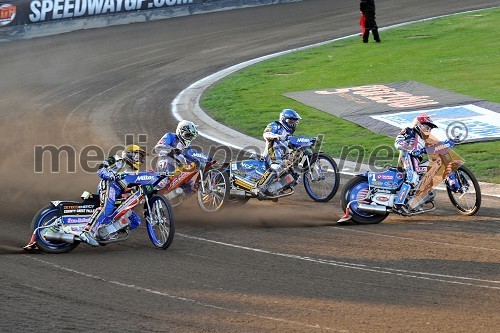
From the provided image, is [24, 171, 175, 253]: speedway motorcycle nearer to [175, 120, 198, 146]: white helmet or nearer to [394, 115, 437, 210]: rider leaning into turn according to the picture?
[175, 120, 198, 146]: white helmet

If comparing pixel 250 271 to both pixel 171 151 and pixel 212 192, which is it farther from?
pixel 171 151

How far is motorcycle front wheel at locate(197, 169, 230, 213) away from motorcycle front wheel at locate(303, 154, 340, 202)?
1.70 m

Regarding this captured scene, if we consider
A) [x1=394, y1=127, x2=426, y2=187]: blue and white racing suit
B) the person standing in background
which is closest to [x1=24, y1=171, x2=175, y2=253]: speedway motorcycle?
[x1=394, y1=127, x2=426, y2=187]: blue and white racing suit

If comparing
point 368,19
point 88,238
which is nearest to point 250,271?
point 88,238

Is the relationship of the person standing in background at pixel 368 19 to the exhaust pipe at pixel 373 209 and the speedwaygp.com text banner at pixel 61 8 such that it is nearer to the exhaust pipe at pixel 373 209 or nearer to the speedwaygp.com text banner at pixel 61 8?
the speedwaygp.com text banner at pixel 61 8

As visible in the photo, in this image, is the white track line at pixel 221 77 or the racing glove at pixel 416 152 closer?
the racing glove at pixel 416 152

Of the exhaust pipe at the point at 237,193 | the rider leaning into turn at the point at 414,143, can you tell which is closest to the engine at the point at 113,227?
the exhaust pipe at the point at 237,193

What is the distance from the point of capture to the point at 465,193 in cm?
1603

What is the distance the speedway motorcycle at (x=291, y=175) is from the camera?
1762 centimetres

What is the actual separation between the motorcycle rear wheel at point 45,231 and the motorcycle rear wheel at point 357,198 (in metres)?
4.77

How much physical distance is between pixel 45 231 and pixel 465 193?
7.35 m

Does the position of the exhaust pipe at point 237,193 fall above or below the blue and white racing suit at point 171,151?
below

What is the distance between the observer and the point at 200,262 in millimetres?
13570

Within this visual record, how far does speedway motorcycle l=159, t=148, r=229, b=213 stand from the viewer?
17203mm
